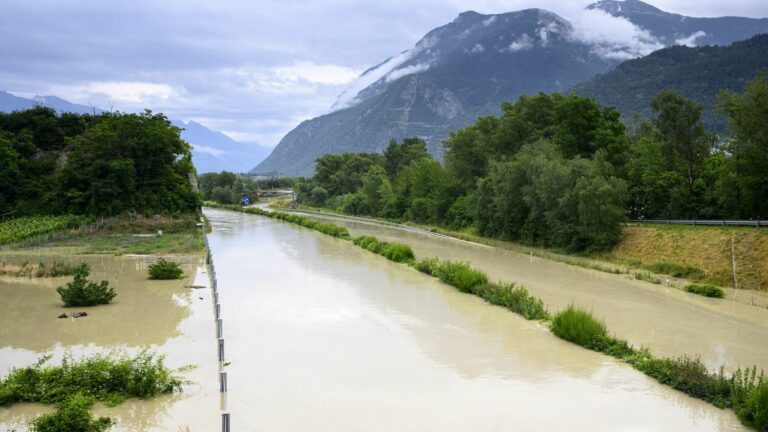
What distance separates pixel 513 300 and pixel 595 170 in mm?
19034

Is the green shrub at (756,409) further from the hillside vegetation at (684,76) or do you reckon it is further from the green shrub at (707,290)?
the hillside vegetation at (684,76)

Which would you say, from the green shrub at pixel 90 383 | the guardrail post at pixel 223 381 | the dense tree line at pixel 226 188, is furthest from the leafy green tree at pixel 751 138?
the dense tree line at pixel 226 188

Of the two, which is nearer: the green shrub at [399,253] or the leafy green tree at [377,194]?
the green shrub at [399,253]

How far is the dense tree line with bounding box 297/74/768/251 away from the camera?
1267 inches

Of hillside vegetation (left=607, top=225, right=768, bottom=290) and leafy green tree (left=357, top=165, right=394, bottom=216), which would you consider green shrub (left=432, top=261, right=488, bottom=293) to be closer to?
hillside vegetation (left=607, top=225, right=768, bottom=290)

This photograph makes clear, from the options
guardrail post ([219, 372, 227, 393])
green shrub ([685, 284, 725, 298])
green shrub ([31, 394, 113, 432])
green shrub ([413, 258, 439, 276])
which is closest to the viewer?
green shrub ([31, 394, 113, 432])

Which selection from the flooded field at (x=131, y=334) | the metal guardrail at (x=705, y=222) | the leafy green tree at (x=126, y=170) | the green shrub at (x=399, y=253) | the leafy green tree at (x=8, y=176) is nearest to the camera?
the flooded field at (x=131, y=334)

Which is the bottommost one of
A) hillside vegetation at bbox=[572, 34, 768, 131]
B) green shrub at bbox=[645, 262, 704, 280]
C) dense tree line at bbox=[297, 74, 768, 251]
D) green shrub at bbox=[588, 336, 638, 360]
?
green shrub at bbox=[588, 336, 638, 360]

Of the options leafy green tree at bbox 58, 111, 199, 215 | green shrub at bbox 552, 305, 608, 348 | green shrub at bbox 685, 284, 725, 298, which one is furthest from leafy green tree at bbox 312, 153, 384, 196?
green shrub at bbox 552, 305, 608, 348

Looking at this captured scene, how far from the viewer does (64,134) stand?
58.3 metres

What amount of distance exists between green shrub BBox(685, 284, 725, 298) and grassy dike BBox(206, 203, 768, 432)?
7625 mm

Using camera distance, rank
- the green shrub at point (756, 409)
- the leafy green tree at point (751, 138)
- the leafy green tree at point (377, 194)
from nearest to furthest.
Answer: the green shrub at point (756, 409) → the leafy green tree at point (751, 138) → the leafy green tree at point (377, 194)

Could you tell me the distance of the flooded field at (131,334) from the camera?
484 inches

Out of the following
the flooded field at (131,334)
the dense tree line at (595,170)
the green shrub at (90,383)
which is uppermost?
the dense tree line at (595,170)
